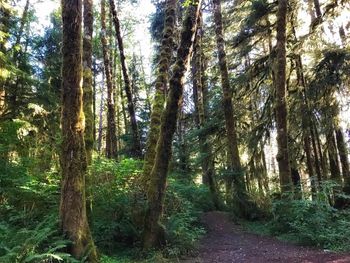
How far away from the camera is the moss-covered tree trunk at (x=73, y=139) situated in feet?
21.0

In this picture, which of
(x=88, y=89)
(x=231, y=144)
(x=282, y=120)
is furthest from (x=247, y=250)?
(x=231, y=144)

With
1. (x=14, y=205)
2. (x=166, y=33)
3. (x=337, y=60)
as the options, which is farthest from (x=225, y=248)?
(x=337, y=60)

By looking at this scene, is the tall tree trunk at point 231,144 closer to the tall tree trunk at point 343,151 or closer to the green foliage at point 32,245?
the tall tree trunk at point 343,151

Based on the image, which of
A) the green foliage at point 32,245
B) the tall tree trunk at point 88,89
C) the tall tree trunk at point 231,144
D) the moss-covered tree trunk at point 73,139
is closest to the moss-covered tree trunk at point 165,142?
the tall tree trunk at point 88,89

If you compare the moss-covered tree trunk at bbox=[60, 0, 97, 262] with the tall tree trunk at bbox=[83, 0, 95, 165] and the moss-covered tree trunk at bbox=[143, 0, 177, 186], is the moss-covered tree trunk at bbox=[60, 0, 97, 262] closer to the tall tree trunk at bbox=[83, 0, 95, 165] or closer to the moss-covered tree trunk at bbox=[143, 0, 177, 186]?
the tall tree trunk at bbox=[83, 0, 95, 165]

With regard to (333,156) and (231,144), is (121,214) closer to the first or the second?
(231,144)

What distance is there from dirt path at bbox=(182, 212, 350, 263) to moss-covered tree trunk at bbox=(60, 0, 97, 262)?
2.81 metres

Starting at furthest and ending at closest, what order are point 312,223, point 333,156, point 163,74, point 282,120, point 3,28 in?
1. point 333,156
2. point 3,28
3. point 282,120
4. point 163,74
5. point 312,223

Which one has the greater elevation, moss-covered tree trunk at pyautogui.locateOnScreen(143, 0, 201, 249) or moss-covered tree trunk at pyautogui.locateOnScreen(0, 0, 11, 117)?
moss-covered tree trunk at pyautogui.locateOnScreen(0, 0, 11, 117)

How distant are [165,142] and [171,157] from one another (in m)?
0.69

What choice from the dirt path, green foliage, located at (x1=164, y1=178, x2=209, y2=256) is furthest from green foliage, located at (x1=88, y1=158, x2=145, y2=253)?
the dirt path

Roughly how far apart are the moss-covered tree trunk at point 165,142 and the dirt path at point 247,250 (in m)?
1.08

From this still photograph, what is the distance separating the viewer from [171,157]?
29.8 feet

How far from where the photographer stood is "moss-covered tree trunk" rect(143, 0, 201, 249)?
8.37 metres
